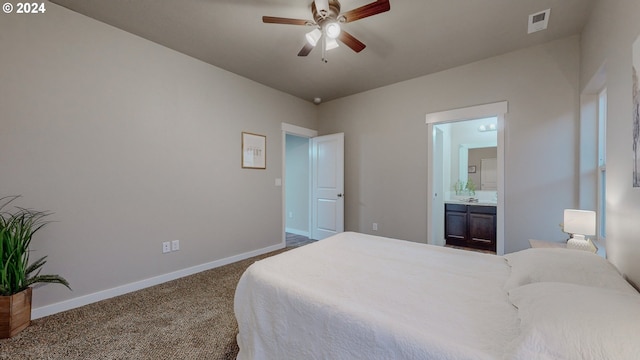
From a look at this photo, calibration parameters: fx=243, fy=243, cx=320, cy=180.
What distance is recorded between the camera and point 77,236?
84.5 inches

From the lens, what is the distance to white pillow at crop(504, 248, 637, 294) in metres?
1.11

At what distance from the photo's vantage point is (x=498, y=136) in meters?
2.92

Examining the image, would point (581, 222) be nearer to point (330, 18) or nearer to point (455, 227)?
Result: point (455, 227)

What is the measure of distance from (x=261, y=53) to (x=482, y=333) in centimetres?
306

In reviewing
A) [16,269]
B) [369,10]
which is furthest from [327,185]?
[16,269]

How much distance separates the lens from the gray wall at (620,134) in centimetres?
128

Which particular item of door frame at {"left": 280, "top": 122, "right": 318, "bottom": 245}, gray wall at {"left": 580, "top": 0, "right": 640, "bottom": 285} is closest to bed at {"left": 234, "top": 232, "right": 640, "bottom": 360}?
gray wall at {"left": 580, "top": 0, "right": 640, "bottom": 285}

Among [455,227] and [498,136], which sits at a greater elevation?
[498,136]

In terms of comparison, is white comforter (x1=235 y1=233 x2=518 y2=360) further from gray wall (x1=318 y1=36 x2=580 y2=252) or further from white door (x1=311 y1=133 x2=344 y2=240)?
white door (x1=311 y1=133 x2=344 y2=240)

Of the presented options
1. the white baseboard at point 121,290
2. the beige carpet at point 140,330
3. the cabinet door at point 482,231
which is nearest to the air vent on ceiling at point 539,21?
the cabinet door at point 482,231

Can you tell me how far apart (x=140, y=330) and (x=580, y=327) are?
247 cm

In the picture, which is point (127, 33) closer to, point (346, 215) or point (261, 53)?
point (261, 53)

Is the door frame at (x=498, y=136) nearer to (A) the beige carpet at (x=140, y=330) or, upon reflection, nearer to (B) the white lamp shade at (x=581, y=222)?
(B) the white lamp shade at (x=581, y=222)

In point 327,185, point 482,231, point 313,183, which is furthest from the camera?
point 313,183
